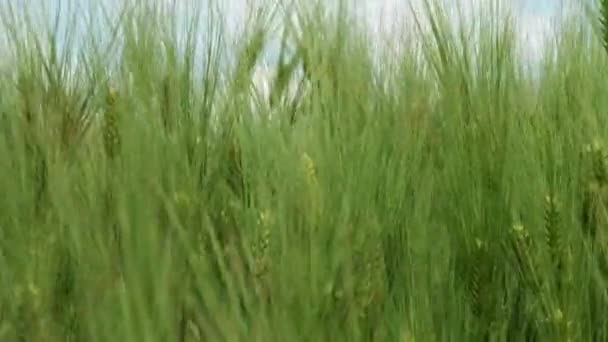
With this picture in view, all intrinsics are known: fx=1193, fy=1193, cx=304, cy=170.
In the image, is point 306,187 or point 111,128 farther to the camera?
point 111,128

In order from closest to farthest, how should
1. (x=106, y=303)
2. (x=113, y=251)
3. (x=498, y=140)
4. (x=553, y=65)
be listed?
1. (x=106, y=303)
2. (x=113, y=251)
3. (x=498, y=140)
4. (x=553, y=65)

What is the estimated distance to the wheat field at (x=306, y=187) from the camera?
0.95 meters

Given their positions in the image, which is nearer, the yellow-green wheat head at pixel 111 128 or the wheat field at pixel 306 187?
the wheat field at pixel 306 187

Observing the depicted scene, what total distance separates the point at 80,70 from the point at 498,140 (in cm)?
58

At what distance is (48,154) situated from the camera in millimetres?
1315

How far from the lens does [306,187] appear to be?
38.8 inches

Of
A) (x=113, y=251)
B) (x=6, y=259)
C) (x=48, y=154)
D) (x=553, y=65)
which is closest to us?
(x=113, y=251)

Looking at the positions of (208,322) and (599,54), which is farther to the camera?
(599,54)

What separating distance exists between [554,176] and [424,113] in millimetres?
280

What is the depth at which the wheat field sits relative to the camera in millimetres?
945

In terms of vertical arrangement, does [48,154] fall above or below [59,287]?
above

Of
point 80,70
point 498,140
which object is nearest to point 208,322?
point 498,140

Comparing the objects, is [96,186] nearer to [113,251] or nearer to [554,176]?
[113,251]

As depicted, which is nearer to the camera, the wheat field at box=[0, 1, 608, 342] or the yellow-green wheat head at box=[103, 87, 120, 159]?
the wheat field at box=[0, 1, 608, 342]
